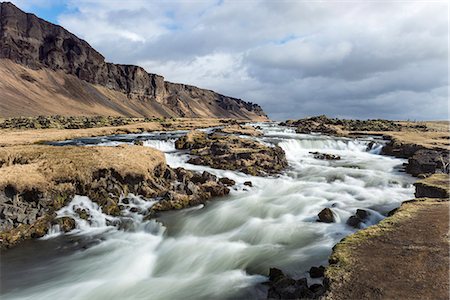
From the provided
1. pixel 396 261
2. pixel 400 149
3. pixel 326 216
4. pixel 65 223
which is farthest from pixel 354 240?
pixel 400 149

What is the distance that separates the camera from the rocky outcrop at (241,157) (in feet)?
125

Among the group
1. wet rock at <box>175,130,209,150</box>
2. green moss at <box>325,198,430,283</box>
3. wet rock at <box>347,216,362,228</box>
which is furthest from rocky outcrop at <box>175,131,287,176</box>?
green moss at <box>325,198,430,283</box>

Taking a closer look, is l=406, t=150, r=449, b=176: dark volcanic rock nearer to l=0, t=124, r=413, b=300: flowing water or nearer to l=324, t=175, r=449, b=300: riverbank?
l=0, t=124, r=413, b=300: flowing water

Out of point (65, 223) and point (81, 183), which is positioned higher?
point (81, 183)

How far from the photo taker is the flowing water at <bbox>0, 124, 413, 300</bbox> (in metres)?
15.4

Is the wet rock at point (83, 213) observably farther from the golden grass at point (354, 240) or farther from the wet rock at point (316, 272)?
the golden grass at point (354, 240)

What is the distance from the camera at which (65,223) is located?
842 inches

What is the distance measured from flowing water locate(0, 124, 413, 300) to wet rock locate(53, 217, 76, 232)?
0.40 meters

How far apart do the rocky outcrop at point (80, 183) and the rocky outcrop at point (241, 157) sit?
6752 mm

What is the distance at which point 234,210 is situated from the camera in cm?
2552

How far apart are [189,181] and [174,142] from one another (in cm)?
2481

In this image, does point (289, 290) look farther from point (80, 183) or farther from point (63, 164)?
point (63, 164)

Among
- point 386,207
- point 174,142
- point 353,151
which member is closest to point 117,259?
point 386,207

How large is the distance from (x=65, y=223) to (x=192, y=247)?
815cm
